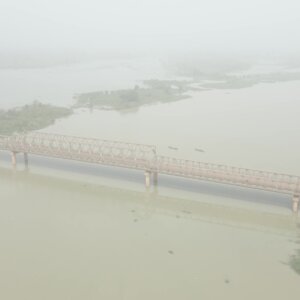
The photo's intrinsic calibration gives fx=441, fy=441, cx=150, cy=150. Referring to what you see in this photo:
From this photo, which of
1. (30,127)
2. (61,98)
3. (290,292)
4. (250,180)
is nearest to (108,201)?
(250,180)

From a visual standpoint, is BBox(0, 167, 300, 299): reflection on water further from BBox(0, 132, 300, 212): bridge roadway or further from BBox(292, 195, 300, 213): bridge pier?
BBox(0, 132, 300, 212): bridge roadway

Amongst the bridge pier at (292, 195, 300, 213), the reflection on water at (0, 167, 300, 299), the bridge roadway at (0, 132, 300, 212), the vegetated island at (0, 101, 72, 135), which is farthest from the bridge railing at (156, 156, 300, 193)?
the vegetated island at (0, 101, 72, 135)

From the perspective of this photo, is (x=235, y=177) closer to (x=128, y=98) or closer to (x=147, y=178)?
(x=147, y=178)

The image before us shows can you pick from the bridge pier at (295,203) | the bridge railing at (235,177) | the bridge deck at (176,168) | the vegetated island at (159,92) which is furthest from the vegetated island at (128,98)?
the bridge pier at (295,203)

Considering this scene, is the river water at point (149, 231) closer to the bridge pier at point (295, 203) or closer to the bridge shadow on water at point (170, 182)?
the bridge shadow on water at point (170, 182)

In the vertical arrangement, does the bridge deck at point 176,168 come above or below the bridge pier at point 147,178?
above

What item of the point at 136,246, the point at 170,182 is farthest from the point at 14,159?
the point at 136,246
